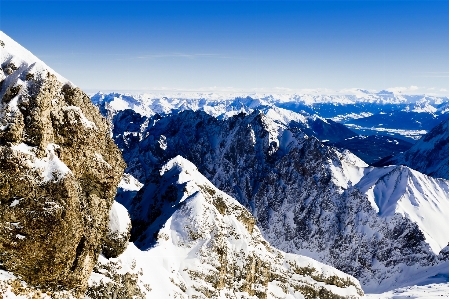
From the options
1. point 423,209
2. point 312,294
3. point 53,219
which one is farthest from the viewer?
point 423,209

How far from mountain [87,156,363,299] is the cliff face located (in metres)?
11.1

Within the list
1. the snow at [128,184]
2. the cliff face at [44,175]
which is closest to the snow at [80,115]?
the cliff face at [44,175]

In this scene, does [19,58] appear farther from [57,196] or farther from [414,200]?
[414,200]

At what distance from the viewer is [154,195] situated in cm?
9588

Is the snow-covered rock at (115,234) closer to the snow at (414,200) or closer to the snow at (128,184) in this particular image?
the snow at (128,184)

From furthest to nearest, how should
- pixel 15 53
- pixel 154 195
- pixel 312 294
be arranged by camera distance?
pixel 154 195 → pixel 312 294 → pixel 15 53

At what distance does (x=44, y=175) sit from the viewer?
26.4 m

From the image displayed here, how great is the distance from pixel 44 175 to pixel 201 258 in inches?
1795

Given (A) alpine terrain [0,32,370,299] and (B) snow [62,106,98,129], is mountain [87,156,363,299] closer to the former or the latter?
(A) alpine terrain [0,32,370,299]

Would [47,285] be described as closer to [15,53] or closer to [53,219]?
[53,219]

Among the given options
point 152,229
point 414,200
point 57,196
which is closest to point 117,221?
point 57,196

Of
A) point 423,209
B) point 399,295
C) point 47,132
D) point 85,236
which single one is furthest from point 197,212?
point 423,209

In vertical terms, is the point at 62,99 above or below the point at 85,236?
above

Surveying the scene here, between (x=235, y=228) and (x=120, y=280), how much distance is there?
40154 millimetres
